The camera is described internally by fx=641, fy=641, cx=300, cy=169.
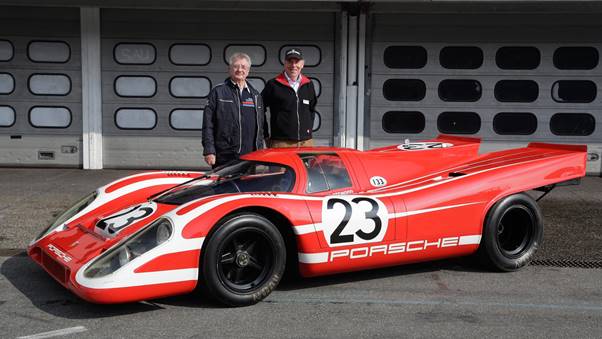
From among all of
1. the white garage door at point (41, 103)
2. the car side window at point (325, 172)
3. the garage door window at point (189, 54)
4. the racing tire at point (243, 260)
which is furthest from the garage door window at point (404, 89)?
the racing tire at point (243, 260)

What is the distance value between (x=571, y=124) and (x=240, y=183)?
7407 millimetres

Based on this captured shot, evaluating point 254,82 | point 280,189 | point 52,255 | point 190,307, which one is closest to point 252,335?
point 190,307

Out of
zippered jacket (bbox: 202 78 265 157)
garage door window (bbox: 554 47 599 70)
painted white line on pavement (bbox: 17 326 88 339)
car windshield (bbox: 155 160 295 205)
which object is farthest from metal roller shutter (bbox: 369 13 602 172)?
painted white line on pavement (bbox: 17 326 88 339)

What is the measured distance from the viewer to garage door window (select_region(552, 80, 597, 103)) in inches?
402

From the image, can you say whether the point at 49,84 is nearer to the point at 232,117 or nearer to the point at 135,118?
the point at 135,118

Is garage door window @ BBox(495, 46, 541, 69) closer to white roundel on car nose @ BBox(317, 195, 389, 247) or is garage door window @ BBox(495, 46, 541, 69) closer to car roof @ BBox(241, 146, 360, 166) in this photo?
car roof @ BBox(241, 146, 360, 166)

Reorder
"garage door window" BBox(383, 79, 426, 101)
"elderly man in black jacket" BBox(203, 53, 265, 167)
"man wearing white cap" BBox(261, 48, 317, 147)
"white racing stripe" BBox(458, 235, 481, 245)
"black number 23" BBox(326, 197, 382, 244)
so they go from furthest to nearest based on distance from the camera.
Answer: "garage door window" BBox(383, 79, 426, 101) < "man wearing white cap" BBox(261, 48, 317, 147) < "elderly man in black jacket" BBox(203, 53, 265, 167) < "white racing stripe" BBox(458, 235, 481, 245) < "black number 23" BBox(326, 197, 382, 244)

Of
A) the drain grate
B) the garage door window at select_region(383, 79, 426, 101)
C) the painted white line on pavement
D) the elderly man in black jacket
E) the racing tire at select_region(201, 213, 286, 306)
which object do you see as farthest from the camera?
the garage door window at select_region(383, 79, 426, 101)

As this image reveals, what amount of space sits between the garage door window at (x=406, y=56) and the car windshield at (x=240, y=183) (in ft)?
19.4

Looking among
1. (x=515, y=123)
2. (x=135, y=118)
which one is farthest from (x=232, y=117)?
(x=515, y=123)

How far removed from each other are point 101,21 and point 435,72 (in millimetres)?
5402

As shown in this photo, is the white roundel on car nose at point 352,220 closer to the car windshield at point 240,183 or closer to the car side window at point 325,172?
the car side window at point 325,172

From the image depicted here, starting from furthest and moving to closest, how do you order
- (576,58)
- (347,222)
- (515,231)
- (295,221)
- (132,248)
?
(576,58)
(515,231)
(347,222)
(295,221)
(132,248)

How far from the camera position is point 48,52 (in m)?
10.3
